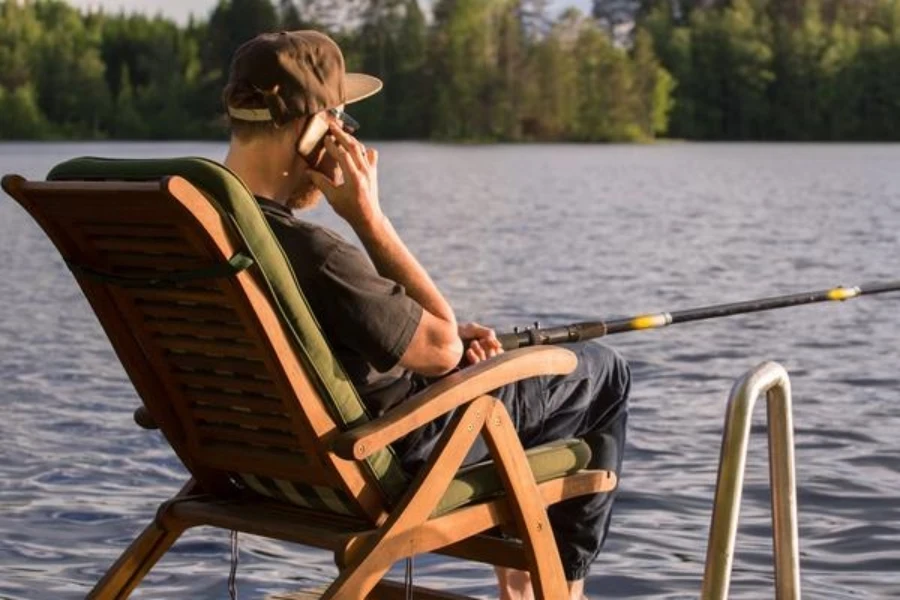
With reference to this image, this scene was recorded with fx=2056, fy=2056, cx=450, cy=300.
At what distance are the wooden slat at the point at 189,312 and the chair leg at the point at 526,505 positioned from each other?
2.00 ft

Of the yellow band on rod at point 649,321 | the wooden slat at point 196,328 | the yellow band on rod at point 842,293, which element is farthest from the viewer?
the yellow band on rod at point 842,293

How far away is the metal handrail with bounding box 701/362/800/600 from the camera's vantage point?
429cm

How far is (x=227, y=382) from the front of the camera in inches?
177

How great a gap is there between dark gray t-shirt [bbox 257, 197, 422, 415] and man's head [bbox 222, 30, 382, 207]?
0.49ft

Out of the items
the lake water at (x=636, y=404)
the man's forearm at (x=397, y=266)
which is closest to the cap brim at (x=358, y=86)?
the man's forearm at (x=397, y=266)

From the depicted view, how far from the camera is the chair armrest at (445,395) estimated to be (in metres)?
4.23

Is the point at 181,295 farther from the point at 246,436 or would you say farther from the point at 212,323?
the point at 246,436

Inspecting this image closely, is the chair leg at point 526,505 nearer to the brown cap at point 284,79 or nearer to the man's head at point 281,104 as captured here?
the man's head at point 281,104

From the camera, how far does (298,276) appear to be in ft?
14.3

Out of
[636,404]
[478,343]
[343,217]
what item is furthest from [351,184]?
[636,404]

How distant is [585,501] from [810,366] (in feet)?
30.6

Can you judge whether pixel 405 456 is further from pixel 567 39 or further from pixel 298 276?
pixel 567 39

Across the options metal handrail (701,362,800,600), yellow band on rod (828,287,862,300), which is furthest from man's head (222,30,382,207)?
yellow band on rod (828,287,862,300)

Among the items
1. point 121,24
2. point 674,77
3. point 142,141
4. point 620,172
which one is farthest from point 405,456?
point 674,77
